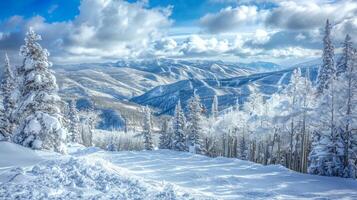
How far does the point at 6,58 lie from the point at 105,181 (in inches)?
1581

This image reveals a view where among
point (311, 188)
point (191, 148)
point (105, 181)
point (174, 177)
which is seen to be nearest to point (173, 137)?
point (191, 148)

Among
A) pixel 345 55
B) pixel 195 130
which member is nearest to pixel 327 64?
pixel 345 55

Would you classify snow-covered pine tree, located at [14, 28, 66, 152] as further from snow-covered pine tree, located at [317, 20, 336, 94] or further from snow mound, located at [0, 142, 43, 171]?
snow-covered pine tree, located at [317, 20, 336, 94]

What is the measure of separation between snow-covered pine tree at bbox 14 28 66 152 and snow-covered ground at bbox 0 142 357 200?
4.04m

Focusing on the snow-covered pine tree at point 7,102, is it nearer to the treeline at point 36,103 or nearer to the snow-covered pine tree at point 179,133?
the treeline at point 36,103

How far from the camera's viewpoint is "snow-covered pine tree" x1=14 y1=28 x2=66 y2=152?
90.2 feet

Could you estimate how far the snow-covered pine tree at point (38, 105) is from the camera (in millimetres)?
27500

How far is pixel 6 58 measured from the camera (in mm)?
50531

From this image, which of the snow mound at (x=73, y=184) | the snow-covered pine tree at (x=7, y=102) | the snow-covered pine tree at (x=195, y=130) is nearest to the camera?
the snow mound at (x=73, y=184)

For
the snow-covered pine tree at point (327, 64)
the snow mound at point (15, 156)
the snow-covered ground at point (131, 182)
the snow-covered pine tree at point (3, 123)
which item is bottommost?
the snow-covered ground at point (131, 182)

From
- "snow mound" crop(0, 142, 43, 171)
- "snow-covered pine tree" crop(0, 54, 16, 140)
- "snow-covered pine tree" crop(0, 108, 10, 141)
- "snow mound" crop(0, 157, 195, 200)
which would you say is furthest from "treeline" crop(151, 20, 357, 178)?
"snow-covered pine tree" crop(0, 108, 10, 141)

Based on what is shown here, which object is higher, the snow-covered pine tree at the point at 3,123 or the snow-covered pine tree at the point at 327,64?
the snow-covered pine tree at the point at 327,64

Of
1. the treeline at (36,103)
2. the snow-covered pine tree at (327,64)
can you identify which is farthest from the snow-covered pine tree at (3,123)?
the snow-covered pine tree at (327,64)

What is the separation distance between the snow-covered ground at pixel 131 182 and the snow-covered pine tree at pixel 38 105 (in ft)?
13.2
